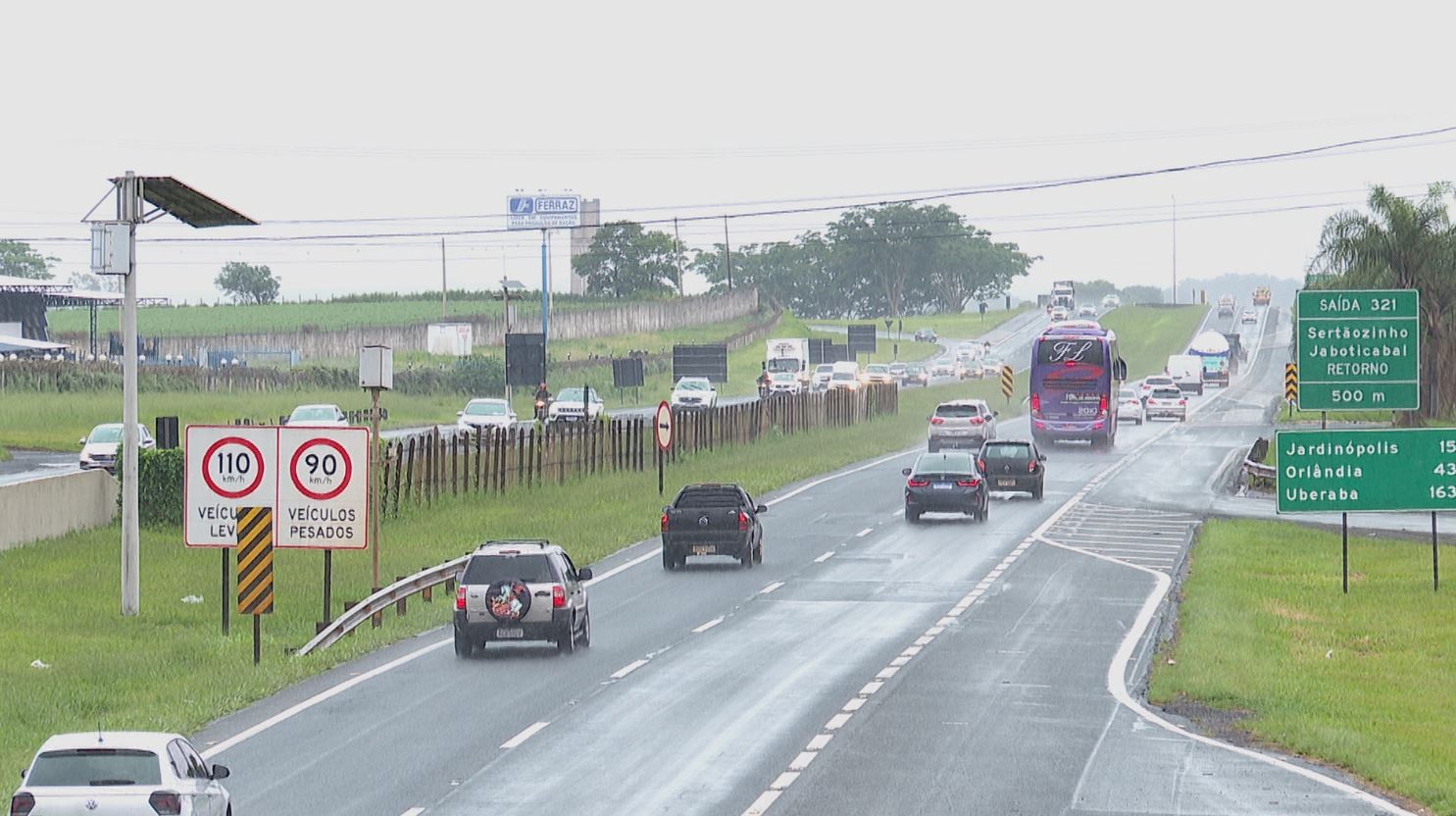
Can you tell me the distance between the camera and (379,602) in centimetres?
3075

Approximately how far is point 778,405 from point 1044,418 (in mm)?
13364

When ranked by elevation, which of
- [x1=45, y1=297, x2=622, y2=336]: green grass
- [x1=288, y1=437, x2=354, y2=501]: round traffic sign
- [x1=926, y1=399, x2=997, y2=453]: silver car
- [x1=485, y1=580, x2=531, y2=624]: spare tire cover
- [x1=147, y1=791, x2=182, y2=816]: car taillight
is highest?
[x1=45, y1=297, x2=622, y2=336]: green grass

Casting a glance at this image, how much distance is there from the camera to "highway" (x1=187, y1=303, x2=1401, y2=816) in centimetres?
1839

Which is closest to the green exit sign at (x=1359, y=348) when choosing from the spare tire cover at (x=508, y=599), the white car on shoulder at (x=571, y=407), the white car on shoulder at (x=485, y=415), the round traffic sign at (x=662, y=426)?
the spare tire cover at (x=508, y=599)

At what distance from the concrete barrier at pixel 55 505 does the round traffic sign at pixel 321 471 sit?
12.1 m

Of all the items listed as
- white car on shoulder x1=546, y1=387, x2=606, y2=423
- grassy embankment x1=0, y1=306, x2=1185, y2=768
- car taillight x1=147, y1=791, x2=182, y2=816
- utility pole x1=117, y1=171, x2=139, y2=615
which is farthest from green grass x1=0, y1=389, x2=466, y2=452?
car taillight x1=147, y1=791, x2=182, y2=816

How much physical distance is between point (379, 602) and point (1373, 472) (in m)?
18.3

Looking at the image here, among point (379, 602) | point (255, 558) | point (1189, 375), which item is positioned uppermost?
point (1189, 375)

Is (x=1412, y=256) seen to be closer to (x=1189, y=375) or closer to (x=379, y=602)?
(x=1189, y=375)

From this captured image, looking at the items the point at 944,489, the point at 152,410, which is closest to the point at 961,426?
the point at 944,489

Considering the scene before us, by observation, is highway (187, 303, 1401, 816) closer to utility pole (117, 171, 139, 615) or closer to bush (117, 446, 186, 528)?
utility pole (117, 171, 139, 615)

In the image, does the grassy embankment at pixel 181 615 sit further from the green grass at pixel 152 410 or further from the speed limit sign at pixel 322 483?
the green grass at pixel 152 410

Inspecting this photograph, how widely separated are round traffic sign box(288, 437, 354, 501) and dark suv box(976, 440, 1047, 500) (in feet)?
93.9

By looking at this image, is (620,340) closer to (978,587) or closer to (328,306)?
(328,306)
